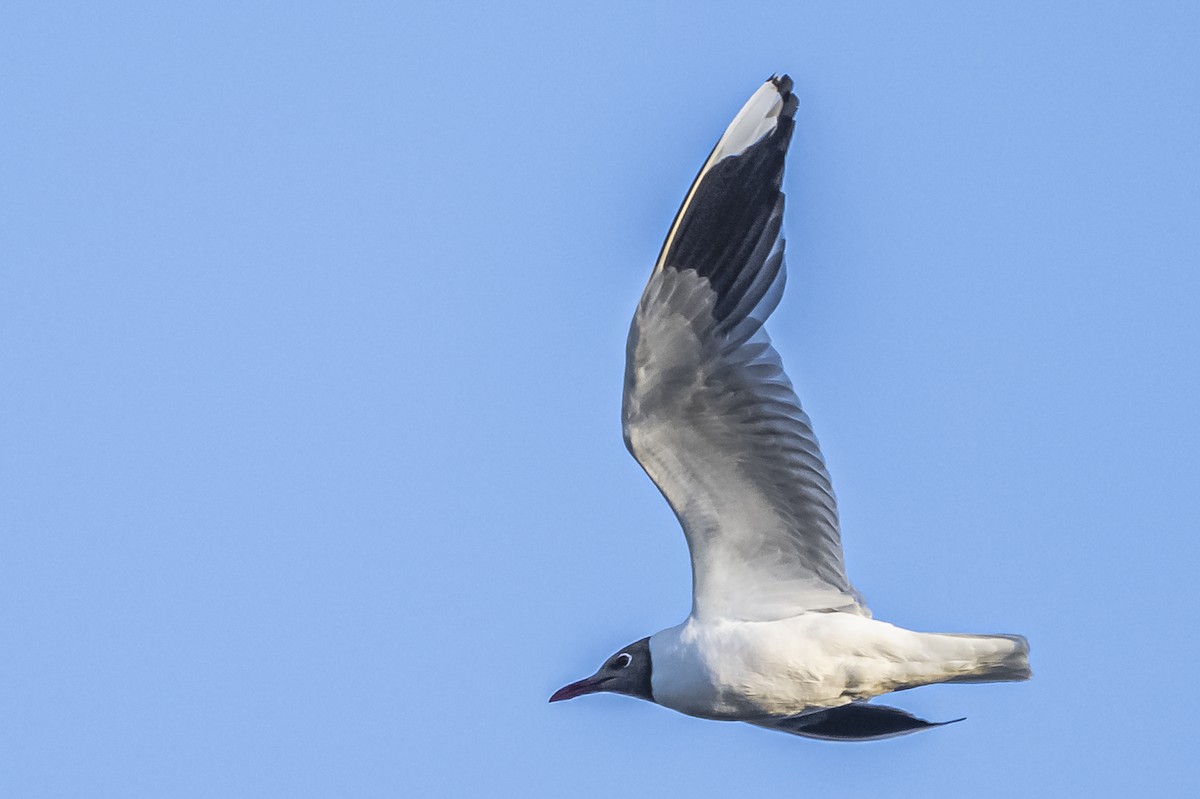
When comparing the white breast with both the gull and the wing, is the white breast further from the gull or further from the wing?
the wing

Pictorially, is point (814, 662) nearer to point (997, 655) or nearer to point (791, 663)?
point (791, 663)

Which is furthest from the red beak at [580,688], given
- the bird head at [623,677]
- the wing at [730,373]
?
the wing at [730,373]

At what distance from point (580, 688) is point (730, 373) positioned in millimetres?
2112

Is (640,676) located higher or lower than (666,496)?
lower

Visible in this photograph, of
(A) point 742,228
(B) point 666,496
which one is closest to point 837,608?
(B) point 666,496

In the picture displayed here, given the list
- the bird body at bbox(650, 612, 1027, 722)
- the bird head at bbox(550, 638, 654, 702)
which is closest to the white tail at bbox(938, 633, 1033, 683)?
the bird body at bbox(650, 612, 1027, 722)

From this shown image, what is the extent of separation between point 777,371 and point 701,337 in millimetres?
439

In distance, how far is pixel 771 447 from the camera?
1017 cm

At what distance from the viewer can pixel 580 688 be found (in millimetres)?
11000

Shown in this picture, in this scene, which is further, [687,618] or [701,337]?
[687,618]

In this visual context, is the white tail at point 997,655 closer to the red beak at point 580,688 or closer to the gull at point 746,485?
the gull at point 746,485

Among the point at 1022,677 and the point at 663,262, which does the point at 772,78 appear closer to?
the point at 663,262

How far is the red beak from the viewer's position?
10.9m

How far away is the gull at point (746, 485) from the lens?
9977 millimetres
